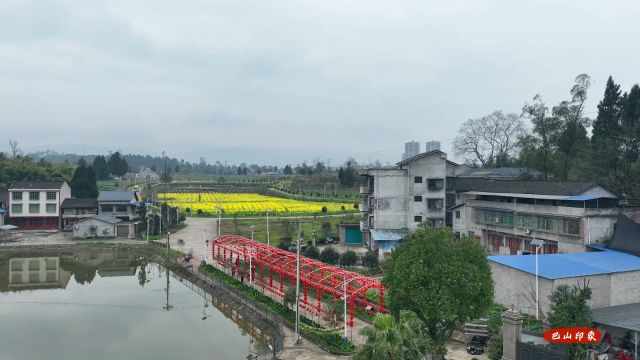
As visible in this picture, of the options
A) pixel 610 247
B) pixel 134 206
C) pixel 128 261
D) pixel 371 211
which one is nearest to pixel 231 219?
pixel 134 206

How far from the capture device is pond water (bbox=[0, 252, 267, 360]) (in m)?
25.6

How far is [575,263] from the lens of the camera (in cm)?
2903

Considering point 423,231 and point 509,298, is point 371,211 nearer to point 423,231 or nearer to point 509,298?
point 509,298

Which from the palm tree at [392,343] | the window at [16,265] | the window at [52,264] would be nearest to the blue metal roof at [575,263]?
the palm tree at [392,343]

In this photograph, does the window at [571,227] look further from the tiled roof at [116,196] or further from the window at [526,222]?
the tiled roof at [116,196]

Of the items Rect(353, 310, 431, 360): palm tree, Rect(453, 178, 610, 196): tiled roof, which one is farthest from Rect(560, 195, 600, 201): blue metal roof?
Rect(353, 310, 431, 360): palm tree

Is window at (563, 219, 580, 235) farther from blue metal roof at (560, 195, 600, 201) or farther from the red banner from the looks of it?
the red banner

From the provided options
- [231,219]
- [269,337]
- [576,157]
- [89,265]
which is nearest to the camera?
[269,337]

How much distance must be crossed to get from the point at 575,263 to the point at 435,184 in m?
22.0

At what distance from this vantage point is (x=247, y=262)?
4044 centimetres

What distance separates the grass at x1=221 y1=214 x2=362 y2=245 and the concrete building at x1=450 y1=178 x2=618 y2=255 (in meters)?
15.5

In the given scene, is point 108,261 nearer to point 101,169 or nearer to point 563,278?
point 563,278

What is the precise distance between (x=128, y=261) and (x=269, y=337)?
2840 cm

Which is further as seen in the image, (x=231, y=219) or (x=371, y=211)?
(x=231, y=219)
